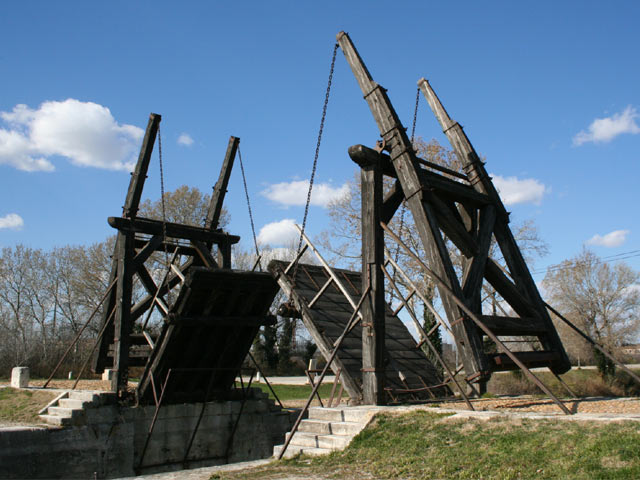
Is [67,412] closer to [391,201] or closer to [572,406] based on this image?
[391,201]

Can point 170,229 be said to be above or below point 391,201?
above

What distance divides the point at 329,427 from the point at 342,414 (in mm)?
257

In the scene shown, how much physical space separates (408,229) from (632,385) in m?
10.8

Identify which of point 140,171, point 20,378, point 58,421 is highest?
point 140,171

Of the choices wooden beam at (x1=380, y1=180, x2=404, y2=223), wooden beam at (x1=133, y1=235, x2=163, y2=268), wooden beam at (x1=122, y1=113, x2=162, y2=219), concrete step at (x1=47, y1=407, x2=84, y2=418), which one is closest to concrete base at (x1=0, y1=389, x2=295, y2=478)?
concrete step at (x1=47, y1=407, x2=84, y2=418)

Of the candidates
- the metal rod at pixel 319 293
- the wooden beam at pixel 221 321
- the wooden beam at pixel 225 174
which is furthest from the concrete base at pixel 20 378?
the metal rod at pixel 319 293

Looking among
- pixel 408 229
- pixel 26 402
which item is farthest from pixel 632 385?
pixel 26 402

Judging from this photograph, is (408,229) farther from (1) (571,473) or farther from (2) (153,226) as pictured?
(1) (571,473)

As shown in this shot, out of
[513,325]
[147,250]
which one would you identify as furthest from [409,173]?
[147,250]

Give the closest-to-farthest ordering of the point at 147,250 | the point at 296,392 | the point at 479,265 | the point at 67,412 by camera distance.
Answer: the point at 479,265 < the point at 67,412 < the point at 147,250 < the point at 296,392

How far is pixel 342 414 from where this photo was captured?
7.56 m

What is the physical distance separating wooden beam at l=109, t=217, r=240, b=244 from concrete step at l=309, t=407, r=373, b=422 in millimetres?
6641

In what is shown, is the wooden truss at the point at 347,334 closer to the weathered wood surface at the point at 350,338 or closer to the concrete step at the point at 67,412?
the weathered wood surface at the point at 350,338

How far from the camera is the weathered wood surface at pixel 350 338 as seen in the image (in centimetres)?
1104
